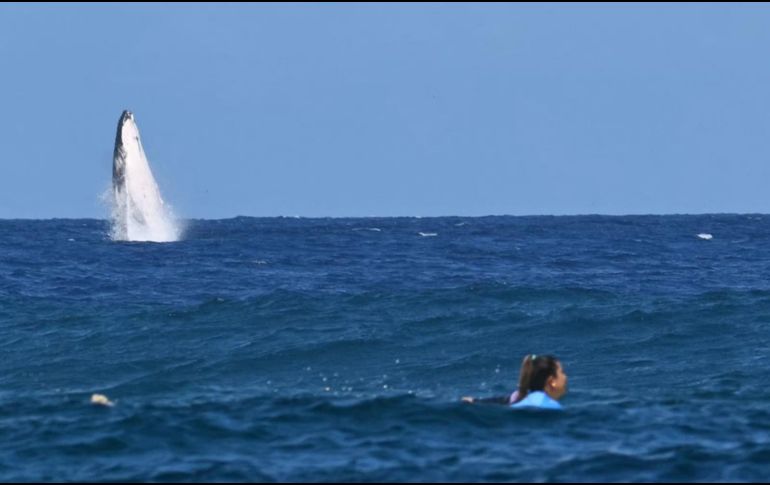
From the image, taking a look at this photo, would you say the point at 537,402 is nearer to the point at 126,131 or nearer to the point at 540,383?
the point at 540,383

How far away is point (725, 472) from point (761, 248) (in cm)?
4176

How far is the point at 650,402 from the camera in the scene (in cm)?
1689

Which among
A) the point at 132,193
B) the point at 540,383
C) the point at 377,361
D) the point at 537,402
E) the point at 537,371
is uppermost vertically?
the point at 132,193

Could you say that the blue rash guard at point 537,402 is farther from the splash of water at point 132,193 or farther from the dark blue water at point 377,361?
the splash of water at point 132,193

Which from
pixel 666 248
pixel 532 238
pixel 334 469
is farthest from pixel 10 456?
pixel 532 238

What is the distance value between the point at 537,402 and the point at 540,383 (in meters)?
0.33

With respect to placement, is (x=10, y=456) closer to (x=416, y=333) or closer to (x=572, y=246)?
(x=416, y=333)

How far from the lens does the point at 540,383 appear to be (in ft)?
48.2

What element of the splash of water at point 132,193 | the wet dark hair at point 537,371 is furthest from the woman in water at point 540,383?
the splash of water at point 132,193

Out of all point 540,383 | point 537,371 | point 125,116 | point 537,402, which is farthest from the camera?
point 125,116

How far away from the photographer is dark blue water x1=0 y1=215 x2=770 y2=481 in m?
13.6

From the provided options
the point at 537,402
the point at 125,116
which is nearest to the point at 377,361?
the point at 537,402

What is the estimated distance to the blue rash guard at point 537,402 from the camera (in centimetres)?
1489

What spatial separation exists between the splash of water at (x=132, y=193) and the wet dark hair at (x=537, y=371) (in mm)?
46697
